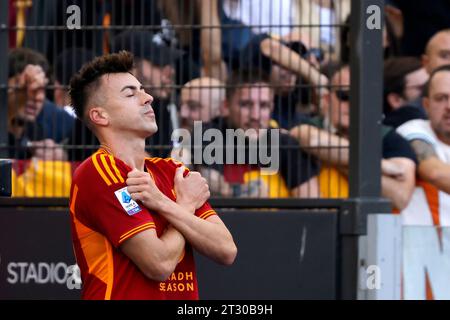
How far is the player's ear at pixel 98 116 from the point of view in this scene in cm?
539

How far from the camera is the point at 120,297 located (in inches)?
200

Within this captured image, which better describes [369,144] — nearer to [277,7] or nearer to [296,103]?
[296,103]

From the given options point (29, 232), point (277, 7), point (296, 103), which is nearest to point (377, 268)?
point (296, 103)

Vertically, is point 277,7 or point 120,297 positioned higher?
point 277,7

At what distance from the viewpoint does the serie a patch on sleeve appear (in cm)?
511

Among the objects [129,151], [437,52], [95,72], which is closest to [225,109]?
[437,52]

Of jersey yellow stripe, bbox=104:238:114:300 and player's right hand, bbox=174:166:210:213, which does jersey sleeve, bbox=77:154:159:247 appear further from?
player's right hand, bbox=174:166:210:213

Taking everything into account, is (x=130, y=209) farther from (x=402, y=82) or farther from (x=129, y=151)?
(x=402, y=82)

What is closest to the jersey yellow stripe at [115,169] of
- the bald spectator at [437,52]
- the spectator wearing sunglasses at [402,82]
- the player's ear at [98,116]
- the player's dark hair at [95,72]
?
the player's ear at [98,116]

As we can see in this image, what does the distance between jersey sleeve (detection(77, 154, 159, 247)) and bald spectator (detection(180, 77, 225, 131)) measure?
3.21 metres

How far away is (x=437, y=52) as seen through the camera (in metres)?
9.41

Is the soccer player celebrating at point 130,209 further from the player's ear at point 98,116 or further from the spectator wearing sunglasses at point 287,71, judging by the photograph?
the spectator wearing sunglasses at point 287,71

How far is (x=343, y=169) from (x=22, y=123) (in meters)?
2.41

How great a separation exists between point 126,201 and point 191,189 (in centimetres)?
36
